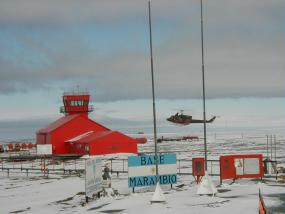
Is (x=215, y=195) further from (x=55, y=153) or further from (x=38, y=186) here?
(x=55, y=153)

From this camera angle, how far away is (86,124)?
6994 cm

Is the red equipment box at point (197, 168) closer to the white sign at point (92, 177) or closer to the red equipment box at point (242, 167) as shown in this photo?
the red equipment box at point (242, 167)

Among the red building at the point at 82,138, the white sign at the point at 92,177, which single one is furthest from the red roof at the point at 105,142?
the white sign at the point at 92,177

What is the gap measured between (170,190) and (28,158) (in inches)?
1716

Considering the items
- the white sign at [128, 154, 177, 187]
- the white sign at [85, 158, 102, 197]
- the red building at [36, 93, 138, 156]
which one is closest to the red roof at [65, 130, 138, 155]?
the red building at [36, 93, 138, 156]

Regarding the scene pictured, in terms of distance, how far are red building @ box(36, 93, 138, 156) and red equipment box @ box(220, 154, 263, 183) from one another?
3706cm

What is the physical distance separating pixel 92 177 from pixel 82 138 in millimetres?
42123

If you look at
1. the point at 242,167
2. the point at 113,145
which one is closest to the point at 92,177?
the point at 242,167

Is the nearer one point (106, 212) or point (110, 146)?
point (106, 212)

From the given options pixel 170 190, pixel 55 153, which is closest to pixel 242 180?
pixel 170 190

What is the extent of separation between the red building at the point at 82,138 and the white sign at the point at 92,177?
124 feet

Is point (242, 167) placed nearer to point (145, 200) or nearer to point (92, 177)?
point (145, 200)

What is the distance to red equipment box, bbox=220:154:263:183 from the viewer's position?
2819 cm

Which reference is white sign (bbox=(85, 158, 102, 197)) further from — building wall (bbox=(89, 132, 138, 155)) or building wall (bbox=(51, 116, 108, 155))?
building wall (bbox=(51, 116, 108, 155))
